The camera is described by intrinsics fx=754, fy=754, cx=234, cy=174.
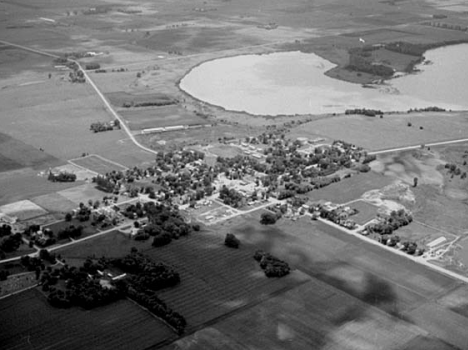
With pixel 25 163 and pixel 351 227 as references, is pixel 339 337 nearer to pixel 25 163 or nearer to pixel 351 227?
pixel 351 227

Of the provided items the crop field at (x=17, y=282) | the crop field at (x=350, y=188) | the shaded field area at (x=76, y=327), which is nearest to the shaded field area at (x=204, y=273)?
the shaded field area at (x=76, y=327)

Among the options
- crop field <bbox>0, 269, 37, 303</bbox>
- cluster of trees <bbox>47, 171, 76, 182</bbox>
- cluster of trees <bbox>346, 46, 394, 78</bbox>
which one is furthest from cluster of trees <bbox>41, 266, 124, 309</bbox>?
cluster of trees <bbox>346, 46, 394, 78</bbox>

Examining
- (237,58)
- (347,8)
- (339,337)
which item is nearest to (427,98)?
(237,58)

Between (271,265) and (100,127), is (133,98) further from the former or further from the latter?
(271,265)

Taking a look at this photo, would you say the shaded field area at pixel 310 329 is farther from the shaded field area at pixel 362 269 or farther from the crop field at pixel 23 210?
the crop field at pixel 23 210

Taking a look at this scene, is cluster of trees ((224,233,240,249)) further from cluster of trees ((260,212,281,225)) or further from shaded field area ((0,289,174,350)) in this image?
shaded field area ((0,289,174,350))
